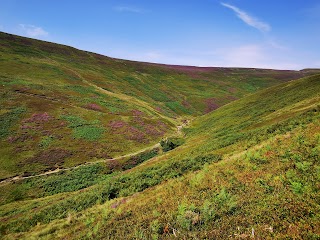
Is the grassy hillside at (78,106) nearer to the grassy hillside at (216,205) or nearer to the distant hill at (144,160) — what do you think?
the distant hill at (144,160)

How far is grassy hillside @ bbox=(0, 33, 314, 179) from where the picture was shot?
181 ft

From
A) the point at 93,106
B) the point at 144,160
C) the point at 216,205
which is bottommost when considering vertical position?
the point at 144,160

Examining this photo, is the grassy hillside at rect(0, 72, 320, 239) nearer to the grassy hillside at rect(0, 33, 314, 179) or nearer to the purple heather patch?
the grassy hillside at rect(0, 33, 314, 179)

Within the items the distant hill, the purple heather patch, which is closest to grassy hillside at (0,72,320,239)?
the distant hill

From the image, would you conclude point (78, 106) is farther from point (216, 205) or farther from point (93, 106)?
point (216, 205)

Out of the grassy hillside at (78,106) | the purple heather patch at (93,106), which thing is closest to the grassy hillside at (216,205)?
the grassy hillside at (78,106)

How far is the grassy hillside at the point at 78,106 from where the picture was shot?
5506cm

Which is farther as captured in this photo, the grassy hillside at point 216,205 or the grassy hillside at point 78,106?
the grassy hillside at point 78,106

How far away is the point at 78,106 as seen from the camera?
8100 cm

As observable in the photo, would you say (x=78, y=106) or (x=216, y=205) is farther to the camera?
(x=78, y=106)

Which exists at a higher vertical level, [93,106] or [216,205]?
[216,205]

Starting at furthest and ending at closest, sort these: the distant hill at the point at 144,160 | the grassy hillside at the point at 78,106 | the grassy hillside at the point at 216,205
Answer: the grassy hillside at the point at 78,106 → the distant hill at the point at 144,160 → the grassy hillside at the point at 216,205

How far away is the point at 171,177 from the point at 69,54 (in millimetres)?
165444

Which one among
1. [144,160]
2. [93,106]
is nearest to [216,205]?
[144,160]
